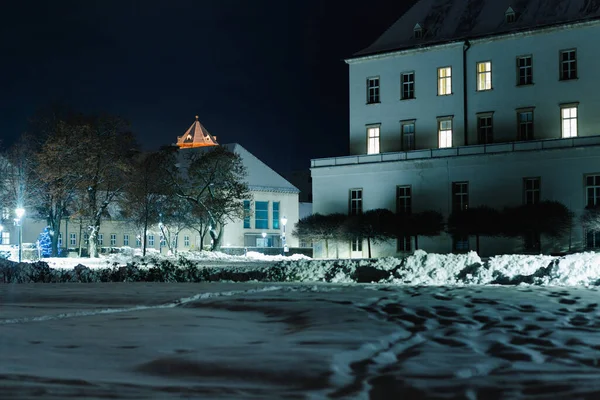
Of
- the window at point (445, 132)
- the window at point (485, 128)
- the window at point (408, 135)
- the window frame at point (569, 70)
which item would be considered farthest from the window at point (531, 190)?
the window at point (408, 135)

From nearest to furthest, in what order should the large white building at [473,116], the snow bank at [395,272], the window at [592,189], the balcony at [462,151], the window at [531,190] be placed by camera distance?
the snow bank at [395,272]
the window at [592,189]
the balcony at [462,151]
the window at [531,190]
the large white building at [473,116]

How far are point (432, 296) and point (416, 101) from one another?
3657 cm

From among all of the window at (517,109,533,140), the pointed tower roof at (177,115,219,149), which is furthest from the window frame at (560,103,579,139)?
the pointed tower roof at (177,115,219,149)

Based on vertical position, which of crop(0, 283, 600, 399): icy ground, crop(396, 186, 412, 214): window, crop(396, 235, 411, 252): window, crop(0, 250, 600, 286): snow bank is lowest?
crop(0, 283, 600, 399): icy ground

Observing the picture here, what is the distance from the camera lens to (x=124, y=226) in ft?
247

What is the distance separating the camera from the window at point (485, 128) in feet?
156

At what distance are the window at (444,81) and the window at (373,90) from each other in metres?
4.26

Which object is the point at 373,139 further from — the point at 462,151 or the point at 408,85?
the point at 462,151

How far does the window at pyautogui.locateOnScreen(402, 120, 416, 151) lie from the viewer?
50.3 meters

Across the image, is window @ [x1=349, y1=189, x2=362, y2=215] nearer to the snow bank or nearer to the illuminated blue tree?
the illuminated blue tree

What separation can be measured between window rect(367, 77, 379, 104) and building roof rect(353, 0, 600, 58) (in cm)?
184

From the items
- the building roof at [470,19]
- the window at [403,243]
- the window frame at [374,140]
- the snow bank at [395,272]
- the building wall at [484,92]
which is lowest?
the snow bank at [395,272]

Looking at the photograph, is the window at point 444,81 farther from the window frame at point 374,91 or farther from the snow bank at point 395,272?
the snow bank at point 395,272

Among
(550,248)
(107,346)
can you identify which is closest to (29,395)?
(107,346)
